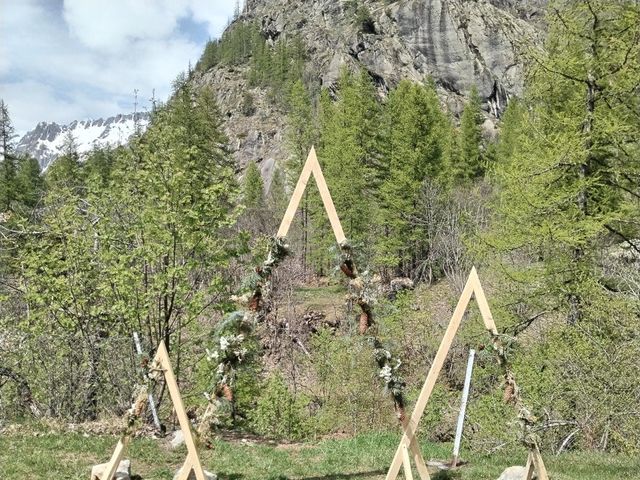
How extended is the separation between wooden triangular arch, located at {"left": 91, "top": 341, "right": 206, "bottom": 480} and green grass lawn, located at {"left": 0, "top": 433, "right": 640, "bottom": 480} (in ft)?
6.69

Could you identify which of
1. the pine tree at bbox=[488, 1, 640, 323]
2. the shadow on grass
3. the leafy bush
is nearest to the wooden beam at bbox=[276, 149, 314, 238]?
the shadow on grass

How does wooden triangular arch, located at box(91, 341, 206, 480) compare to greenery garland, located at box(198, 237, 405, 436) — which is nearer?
wooden triangular arch, located at box(91, 341, 206, 480)

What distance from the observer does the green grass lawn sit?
7.34 meters

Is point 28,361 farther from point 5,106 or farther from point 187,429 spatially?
point 5,106

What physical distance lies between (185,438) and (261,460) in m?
3.33

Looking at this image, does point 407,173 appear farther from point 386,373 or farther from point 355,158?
point 386,373

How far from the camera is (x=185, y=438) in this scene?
5.23 m

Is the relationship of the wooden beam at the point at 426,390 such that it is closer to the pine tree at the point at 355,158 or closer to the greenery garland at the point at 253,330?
the greenery garland at the point at 253,330

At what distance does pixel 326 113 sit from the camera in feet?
130

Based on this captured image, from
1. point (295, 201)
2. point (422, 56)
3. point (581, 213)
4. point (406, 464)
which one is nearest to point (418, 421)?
point (406, 464)

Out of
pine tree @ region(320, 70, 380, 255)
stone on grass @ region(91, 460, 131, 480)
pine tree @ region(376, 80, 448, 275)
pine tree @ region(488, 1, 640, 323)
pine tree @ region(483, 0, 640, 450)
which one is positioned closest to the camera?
stone on grass @ region(91, 460, 131, 480)

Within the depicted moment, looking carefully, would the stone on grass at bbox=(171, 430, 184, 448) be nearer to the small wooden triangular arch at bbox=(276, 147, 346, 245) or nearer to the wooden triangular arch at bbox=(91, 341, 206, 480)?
the wooden triangular arch at bbox=(91, 341, 206, 480)

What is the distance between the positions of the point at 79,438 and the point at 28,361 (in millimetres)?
3356

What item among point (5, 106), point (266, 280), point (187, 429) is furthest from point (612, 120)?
point (5, 106)
